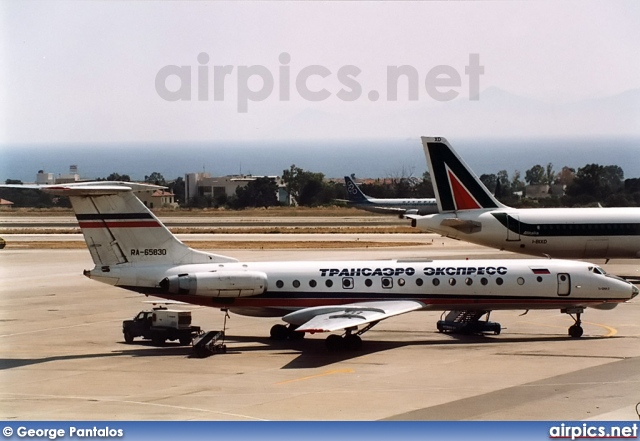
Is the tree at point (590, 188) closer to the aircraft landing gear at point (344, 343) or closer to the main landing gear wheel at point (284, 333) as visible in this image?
the main landing gear wheel at point (284, 333)

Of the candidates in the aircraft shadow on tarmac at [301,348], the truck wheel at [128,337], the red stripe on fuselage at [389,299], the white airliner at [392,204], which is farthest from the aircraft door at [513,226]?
the white airliner at [392,204]

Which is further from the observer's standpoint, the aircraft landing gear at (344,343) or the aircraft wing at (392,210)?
the aircraft wing at (392,210)

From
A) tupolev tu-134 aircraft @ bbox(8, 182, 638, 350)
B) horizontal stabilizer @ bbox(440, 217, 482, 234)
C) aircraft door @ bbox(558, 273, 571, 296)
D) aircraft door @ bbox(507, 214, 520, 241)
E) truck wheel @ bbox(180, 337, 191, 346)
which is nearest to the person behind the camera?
tupolev tu-134 aircraft @ bbox(8, 182, 638, 350)

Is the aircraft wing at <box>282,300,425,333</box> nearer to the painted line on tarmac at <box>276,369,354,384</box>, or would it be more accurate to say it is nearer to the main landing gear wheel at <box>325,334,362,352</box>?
the main landing gear wheel at <box>325,334,362,352</box>

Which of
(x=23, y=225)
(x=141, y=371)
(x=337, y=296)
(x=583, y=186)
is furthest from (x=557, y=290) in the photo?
(x=583, y=186)

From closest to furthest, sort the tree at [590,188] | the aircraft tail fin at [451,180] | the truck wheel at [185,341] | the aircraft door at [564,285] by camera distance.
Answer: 1. the truck wheel at [185,341]
2. the aircraft door at [564,285]
3. the aircraft tail fin at [451,180]
4. the tree at [590,188]

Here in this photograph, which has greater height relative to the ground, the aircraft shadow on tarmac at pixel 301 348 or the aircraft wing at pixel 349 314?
the aircraft wing at pixel 349 314

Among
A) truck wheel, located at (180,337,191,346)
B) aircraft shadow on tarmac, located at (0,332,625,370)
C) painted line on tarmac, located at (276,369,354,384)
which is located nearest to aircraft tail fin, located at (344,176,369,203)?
aircraft shadow on tarmac, located at (0,332,625,370)

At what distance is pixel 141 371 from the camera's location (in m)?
32.3

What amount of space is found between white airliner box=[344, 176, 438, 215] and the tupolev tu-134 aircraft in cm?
8617

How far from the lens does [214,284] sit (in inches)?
1452

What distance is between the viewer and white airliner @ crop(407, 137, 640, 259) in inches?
2266

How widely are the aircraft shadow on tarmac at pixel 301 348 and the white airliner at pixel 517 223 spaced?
1855cm

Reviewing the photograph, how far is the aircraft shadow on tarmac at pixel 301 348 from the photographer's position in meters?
34.2
